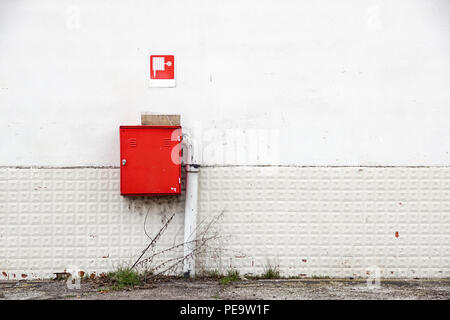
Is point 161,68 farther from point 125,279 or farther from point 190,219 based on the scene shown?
point 125,279

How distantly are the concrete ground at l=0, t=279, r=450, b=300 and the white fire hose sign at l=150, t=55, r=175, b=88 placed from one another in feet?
5.96

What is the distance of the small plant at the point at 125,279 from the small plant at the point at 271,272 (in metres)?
1.15

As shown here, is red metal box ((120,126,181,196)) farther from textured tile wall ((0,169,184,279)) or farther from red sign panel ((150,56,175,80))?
red sign panel ((150,56,175,80))

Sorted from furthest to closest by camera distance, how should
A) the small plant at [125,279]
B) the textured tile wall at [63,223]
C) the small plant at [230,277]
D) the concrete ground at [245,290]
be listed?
the textured tile wall at [63,223], the small plant at [230,277], the small plant at [125,279], the concrete ground at [245,290]

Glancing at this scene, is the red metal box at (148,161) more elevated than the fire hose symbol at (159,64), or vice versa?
the fire hose symbol at (159,64)

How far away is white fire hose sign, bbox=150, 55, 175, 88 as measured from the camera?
538cm

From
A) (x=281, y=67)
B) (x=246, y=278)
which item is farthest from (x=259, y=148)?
(x=246, y=278)

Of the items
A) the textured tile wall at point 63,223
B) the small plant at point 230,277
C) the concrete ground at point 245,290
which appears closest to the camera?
the concrete ground at point 245,290

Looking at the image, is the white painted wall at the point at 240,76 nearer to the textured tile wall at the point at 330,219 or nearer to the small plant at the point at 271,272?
the textured tile wall at the point at 330,219

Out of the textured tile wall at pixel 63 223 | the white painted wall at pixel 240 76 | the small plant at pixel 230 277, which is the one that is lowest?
the small plant at pixel 230 277

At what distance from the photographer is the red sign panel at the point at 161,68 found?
5379 millimetres

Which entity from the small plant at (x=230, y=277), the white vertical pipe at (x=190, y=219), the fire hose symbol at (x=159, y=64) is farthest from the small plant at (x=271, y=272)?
the fire hose symbol at (x=159, y=64)

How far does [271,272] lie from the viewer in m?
5.34
